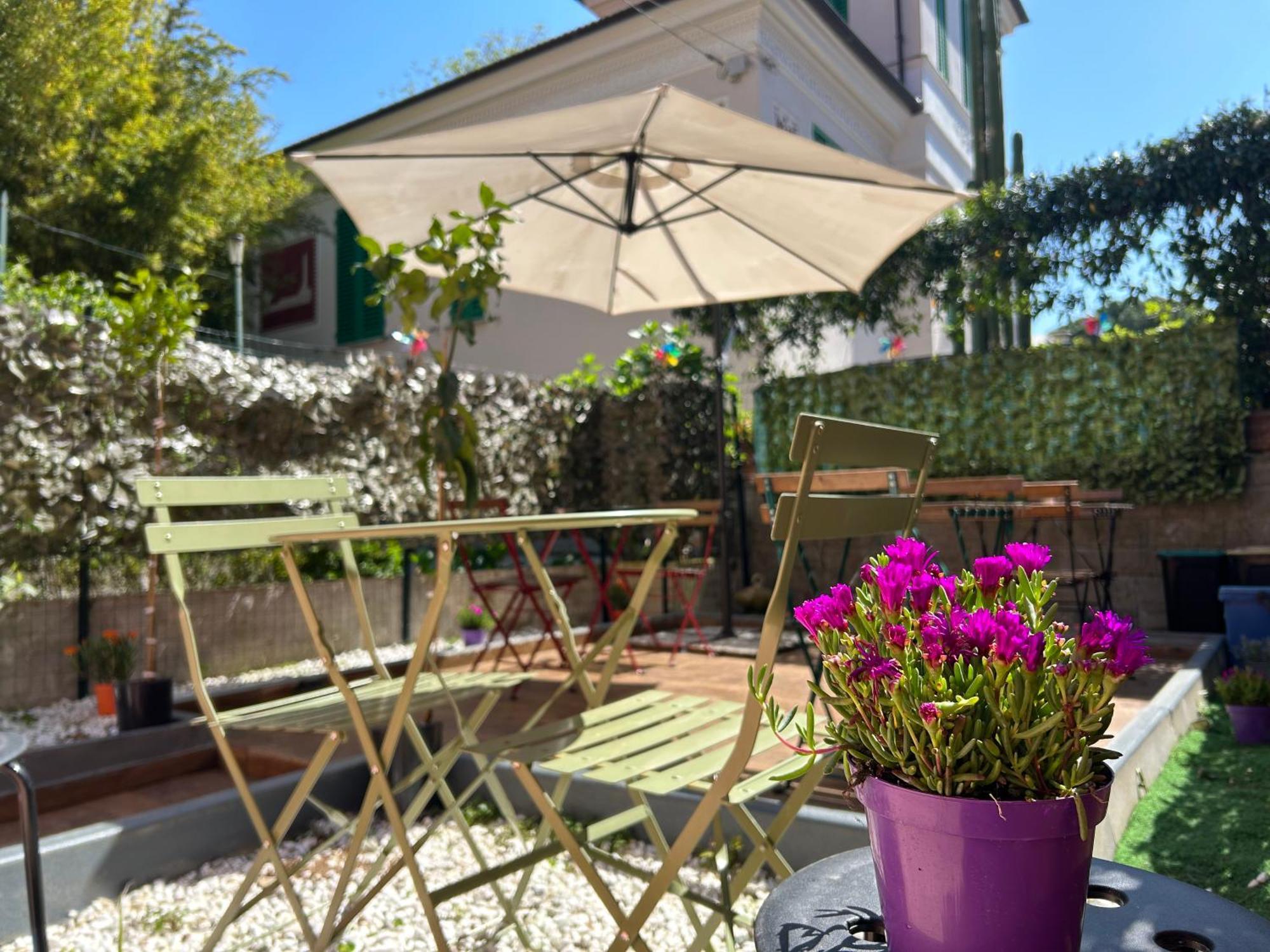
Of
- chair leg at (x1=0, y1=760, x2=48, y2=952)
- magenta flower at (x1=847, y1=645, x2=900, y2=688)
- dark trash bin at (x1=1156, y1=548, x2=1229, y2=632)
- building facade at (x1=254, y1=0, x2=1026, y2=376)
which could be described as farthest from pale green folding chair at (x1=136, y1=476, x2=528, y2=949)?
building facade at (x1=254, y1=0, x2=1026, y2=376)

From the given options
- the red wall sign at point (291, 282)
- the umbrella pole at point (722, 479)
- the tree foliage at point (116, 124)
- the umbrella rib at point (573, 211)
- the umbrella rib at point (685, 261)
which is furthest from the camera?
the red wall sign at point (291, 282)

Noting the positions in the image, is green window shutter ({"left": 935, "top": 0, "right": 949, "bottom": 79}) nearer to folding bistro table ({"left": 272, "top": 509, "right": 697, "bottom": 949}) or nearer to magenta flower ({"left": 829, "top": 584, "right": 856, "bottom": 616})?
folding bistro table ({"left": 272, "top": 509, "right": 697, "bottom": 949})

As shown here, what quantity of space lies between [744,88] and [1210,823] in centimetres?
859

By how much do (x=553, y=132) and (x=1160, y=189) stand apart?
188 inches

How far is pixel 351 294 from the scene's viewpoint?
13648 mm

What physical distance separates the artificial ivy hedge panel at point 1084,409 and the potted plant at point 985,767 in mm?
5994

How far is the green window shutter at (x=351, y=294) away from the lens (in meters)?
13.3

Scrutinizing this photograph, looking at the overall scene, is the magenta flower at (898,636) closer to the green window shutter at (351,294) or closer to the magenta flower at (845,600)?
the magenta flower at (845,600)

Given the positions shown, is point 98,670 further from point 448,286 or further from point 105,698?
point 448,286

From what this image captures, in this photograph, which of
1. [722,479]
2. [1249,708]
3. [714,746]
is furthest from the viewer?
[722,479]

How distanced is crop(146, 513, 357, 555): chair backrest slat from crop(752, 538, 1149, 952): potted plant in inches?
64.4

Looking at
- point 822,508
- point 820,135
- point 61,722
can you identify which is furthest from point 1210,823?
A: point 820,135

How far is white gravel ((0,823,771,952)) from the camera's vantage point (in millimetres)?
2211

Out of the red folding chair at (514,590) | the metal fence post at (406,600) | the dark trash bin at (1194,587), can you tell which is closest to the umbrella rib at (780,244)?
the red folding chair at (514,590)
